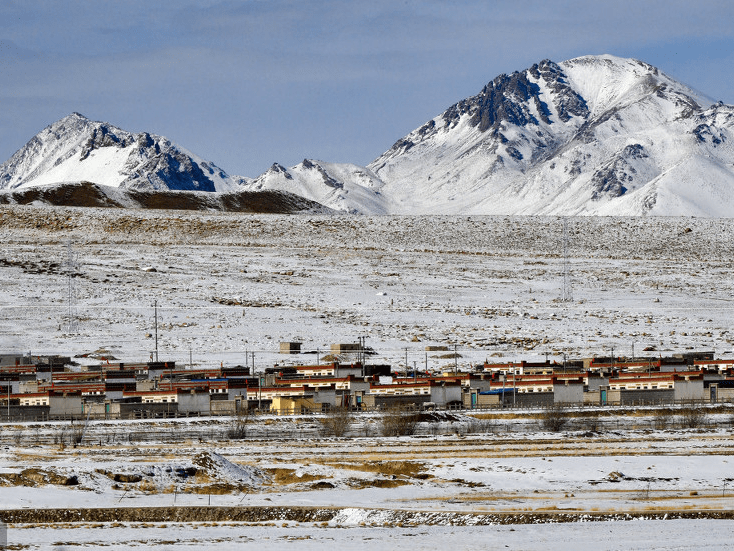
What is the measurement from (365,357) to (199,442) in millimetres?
33268

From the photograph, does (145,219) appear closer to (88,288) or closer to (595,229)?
(88,288)

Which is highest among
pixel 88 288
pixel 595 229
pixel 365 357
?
pixel 595 229

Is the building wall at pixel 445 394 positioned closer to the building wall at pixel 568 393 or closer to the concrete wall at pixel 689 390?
the building wall at pixel 568 393

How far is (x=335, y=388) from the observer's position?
7412 centimetres

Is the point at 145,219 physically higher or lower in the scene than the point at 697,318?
higher

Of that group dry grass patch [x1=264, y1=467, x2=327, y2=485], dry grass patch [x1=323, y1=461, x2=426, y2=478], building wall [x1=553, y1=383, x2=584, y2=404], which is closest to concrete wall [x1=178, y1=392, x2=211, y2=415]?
building wall [x1=553, y1=383, x2=584, y2=404]

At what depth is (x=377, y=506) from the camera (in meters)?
38.2

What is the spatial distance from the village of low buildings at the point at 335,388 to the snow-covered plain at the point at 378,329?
548 cm

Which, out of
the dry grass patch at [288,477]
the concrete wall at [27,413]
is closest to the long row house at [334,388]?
the concrete wall at [27,413]

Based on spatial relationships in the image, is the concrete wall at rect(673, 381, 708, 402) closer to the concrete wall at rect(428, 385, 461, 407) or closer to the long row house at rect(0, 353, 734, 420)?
the long row house at rect(0, 353, 734, 420)

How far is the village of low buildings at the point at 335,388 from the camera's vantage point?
2739 inches

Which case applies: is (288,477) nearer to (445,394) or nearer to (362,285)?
(445,394)

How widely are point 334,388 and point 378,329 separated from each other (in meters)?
29.4

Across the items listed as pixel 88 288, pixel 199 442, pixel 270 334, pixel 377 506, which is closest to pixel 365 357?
pixel 270 334
